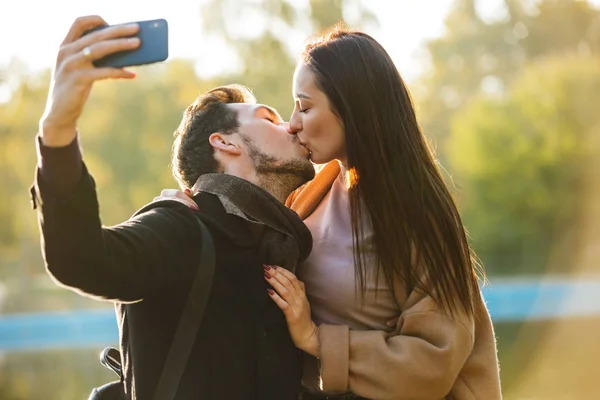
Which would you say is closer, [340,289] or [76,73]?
[76,73]

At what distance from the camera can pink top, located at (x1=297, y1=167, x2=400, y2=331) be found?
2.46 meters

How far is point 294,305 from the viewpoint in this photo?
2.30 metres

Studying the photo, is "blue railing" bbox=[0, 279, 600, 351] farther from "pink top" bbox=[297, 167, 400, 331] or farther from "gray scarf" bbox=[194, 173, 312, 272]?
"gray scarf" bbox=[194, 173, 312, 272]

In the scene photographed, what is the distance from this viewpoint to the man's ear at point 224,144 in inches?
101

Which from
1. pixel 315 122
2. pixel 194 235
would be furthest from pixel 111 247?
pixel 315 122

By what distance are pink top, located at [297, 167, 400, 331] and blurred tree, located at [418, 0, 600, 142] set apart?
19.4 m

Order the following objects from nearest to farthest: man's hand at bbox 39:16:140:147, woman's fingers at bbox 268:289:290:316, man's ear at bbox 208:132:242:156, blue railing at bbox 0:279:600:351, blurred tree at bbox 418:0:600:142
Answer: man's hand at bbox 39:16:140:147
woman's fingers at bbox 268:289:290:316
man's ear at bbox 208:132:242:156
blue railing at bbox 0:279:600:351
blurred tree at bbox 418:0:600:142

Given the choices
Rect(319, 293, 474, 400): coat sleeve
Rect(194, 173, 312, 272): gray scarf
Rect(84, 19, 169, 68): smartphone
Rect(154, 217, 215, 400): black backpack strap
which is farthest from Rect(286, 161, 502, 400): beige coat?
Rect(84, 19, 169, 68): smartphone

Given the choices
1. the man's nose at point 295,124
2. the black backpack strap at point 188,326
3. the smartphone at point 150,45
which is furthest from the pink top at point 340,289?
the smartphone at point 150,45

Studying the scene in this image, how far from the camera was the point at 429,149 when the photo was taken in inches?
103

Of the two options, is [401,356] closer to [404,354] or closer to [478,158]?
[404,354]

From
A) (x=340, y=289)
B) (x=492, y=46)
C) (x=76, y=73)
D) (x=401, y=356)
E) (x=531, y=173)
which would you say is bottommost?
(x=531, y=173)

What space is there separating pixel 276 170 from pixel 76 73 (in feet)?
3.09

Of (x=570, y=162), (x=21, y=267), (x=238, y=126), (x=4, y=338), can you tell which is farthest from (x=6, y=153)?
(x=238, y=126)
